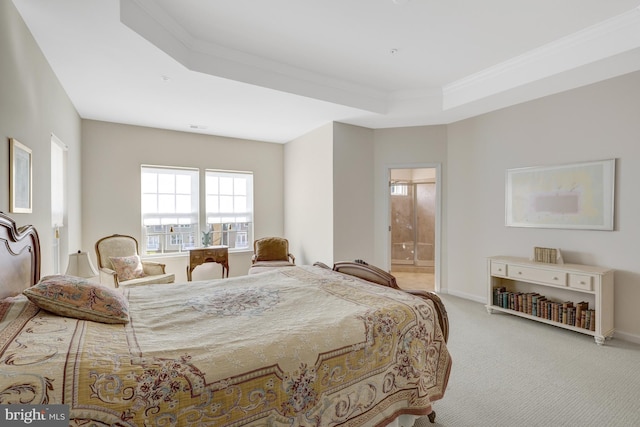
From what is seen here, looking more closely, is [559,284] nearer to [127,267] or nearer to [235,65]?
[235,65]

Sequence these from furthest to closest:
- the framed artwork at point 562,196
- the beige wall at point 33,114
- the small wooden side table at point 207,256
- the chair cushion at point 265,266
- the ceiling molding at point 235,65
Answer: the small wooden side table at point 207,256 < the chair cushion at point 265,266 < the framed artwork at point 562,196 < the ceiling molding at point 235,65 < the beige wall at point 33,114

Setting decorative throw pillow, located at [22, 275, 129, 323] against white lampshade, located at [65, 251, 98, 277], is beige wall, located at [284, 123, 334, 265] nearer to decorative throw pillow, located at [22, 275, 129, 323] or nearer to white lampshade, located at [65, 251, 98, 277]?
white lampshade, located at [65, 251, 98, 277]

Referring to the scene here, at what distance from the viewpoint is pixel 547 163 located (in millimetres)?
3840

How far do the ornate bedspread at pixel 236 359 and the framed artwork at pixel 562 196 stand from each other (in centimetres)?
280

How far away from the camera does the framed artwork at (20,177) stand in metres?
2.05

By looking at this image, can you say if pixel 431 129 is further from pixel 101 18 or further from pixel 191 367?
pixel 191 367

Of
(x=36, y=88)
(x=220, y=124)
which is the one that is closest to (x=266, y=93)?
(x=220, y=124)

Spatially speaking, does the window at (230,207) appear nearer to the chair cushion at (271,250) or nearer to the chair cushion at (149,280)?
the chair cushion at (271,250)

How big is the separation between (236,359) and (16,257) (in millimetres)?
1702

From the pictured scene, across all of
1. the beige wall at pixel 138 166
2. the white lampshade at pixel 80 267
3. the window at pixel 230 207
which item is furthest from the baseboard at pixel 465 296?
the white lampshade at pixel 80 267

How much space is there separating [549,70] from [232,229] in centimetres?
515

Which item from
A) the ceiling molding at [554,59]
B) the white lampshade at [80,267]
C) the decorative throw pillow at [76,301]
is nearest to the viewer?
the decorative throw pillow at [76,301]

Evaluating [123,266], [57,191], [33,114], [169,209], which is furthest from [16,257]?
[169,209]

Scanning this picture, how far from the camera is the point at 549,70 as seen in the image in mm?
3252
